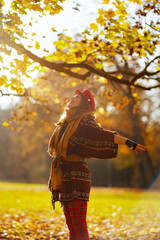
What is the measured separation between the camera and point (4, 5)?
511 centimetres

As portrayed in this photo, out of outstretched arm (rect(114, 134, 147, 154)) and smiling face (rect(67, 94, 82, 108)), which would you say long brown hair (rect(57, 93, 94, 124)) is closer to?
smiling face (rect(67, 94, 82, 108))

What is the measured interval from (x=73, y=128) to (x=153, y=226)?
4.61 metres

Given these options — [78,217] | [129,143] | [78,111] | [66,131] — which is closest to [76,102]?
[78,111]

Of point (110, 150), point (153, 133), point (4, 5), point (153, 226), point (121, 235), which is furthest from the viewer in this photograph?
point (153, 133)

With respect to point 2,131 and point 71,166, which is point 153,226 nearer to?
point 71,166

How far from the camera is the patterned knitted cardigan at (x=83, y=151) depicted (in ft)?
11.7

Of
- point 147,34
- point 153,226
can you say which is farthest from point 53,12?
point 153,226

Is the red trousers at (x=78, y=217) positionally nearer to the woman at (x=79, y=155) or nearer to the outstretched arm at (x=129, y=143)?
the woman at (x=79, y=155)

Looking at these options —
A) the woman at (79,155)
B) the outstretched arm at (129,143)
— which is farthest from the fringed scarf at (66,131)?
the outstretched arm at (129,143)

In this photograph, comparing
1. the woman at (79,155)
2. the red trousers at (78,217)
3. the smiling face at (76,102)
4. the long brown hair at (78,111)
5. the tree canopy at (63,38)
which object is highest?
the tree canopy at (63,38)

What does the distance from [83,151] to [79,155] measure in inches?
3.3

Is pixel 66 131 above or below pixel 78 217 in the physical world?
above

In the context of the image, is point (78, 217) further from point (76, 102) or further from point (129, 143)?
point (76, 102)

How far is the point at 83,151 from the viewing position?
3.60 m
